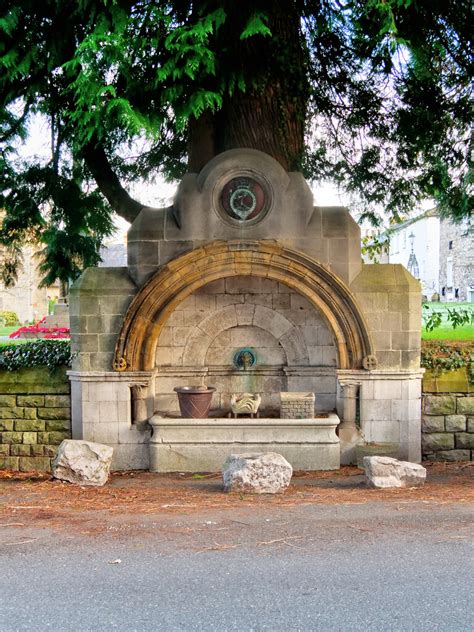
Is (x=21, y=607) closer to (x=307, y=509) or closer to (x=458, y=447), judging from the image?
(x=307, y=509)

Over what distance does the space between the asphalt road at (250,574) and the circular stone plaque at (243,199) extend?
12.6 feet

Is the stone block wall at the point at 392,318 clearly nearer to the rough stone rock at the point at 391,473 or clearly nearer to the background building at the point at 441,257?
the rough stone rock at the point at 391,473

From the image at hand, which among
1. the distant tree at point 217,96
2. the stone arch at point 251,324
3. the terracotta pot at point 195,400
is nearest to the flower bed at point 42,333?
the distant tree at point 217,96

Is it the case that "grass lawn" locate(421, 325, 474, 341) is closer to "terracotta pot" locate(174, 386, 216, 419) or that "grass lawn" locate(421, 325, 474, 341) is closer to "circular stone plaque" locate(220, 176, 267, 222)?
"circular stone plaque" locate(220, 176, 267, 222)

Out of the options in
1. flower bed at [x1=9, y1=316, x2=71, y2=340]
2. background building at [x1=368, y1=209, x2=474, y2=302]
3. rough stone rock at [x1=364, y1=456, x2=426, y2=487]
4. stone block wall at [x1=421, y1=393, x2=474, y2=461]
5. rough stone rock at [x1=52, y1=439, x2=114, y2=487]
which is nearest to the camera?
rough stone rock at [x1=364, y1=456, x2=426, y2=487]

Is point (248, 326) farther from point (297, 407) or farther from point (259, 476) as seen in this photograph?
point (259, 476)

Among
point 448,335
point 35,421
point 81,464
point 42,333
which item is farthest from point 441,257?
point 81,464

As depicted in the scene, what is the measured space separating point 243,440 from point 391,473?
196 cm

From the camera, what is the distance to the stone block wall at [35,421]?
9.05 metres

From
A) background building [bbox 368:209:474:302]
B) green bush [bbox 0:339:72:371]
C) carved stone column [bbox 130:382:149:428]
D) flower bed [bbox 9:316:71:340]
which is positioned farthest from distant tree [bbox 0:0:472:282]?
background building [bbox 368:209:474:302]

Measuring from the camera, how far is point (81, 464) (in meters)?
7.80

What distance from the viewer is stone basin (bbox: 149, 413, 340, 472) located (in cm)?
850

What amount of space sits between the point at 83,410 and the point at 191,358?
5.31 ft

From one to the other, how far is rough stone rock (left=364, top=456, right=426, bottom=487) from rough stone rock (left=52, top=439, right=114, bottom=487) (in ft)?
9.91
